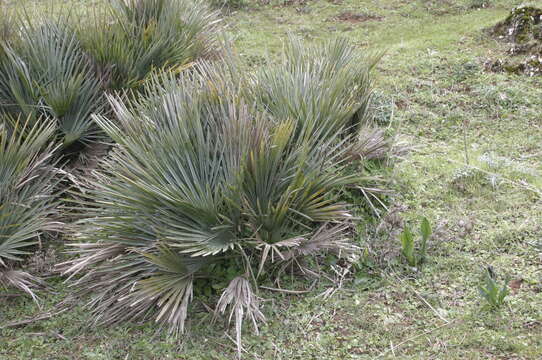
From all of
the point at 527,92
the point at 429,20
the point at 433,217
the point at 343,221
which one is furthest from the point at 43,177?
the point at 429,20

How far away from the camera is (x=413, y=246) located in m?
4.86

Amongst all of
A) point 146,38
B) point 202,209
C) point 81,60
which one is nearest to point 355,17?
point 146,38

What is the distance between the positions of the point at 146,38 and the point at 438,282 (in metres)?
3.56

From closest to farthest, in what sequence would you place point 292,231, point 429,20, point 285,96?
point 292,231
point 285,96
point 429,20

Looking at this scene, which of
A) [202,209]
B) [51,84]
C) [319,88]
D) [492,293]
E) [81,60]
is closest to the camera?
[492,293]

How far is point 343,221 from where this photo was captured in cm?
510

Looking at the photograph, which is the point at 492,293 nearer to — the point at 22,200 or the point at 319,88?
the point at 319,88

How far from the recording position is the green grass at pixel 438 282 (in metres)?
4.12

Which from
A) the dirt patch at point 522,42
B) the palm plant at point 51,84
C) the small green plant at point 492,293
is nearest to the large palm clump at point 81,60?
the palm plant at point 51,84

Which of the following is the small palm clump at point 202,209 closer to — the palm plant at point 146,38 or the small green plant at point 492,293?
the small green plant at point 492,293

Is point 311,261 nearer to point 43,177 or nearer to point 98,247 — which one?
point 98,247

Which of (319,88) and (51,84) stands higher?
(51,84)

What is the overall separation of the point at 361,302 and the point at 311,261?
0.52 m

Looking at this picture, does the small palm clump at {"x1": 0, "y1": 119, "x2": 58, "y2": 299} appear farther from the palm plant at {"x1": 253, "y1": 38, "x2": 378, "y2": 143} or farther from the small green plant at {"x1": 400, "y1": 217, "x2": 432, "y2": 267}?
the small green plant at {"x1": 400, "y1": 217, "x2": 432, "y2": 267}
